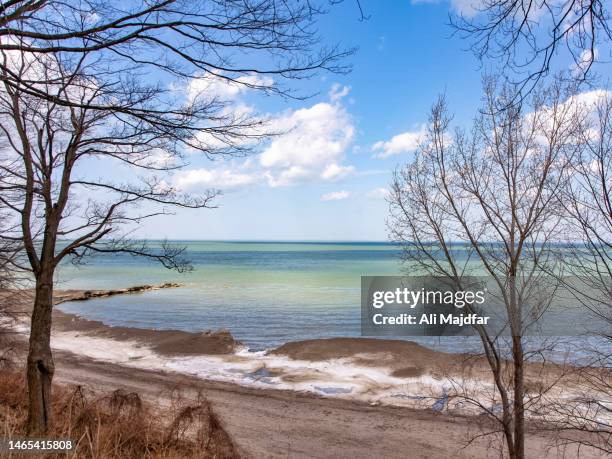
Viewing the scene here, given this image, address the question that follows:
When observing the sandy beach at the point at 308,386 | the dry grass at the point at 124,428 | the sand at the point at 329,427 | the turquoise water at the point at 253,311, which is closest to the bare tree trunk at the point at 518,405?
the sandy beach at the point at 308,386

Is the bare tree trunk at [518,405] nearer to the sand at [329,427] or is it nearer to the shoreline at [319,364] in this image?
the sand at [329,427]

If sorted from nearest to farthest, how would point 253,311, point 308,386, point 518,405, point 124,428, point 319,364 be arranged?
point 124,428 < point 518,405 < point 308,386 < point 319,364 < point 253,311

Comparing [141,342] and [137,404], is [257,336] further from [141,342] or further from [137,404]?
[137,404]

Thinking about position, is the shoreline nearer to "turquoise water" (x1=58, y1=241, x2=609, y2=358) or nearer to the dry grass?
"turquoise water" (x1=58, y1=241, x2=609, y2=358)

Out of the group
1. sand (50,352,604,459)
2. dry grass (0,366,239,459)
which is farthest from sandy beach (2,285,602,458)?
dry grass (0,366,239,459)

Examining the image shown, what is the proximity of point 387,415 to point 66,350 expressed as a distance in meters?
16.0

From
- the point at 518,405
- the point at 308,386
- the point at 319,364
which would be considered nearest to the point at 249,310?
the point at 319,364

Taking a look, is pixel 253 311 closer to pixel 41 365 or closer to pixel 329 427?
pixel 329 427

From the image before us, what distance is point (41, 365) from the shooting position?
6.31 meters

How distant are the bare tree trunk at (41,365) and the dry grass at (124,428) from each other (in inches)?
7.8

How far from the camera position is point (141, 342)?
2378cm

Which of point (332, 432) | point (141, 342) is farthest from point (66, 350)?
point (332, 432)

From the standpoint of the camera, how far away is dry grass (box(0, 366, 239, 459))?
5.56 m

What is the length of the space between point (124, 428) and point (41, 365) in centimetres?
147
